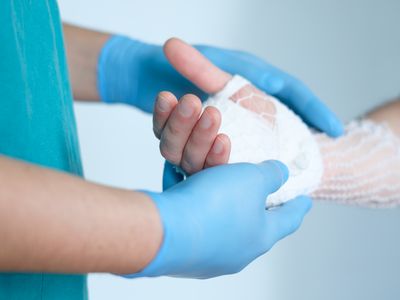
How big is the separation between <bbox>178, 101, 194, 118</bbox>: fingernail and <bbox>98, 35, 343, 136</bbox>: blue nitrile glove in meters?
0.35

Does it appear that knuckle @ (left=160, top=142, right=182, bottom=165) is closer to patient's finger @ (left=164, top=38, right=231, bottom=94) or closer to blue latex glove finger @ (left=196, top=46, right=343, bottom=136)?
patient's finger @ (left=164, top=38, right=231, bottom=94)

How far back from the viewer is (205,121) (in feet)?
1.97

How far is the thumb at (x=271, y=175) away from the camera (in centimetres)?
63

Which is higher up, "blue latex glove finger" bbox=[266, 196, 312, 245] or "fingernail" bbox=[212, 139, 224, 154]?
"fingernail" bbox=[212, 139, 224, 154]

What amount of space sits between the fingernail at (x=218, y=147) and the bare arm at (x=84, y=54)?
0.44 m

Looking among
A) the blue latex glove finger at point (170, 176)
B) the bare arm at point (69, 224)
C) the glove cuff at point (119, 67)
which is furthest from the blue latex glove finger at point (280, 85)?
the bare arm at point (69, 224)

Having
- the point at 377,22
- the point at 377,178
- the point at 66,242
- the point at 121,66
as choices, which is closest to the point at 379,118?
the point at 377,178

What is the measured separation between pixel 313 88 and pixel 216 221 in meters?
0.81

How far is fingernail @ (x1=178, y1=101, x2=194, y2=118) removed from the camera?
0.59m

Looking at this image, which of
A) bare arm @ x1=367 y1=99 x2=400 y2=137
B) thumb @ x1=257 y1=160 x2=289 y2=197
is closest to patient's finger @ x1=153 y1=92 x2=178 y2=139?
thumb @ x1=257 y1=160 x2=289 y2=197

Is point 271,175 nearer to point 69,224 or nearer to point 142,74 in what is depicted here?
point 69,224

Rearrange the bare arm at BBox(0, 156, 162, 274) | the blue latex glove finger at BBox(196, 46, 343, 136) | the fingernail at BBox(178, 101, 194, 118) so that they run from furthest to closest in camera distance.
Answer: the blue latex glove finger at BBox(196, 46, 343, 136), the fingernail at BBox(178, 101, 194, 118), the bare arm at BBox(0, 156, 162, 274)

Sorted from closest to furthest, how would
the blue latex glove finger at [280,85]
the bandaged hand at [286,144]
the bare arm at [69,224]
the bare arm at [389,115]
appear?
the bare arm at [69,224] → the bandaged hand at [286,144] → the blue latex glove finger at [280,85] → the bare arm at [389,115]

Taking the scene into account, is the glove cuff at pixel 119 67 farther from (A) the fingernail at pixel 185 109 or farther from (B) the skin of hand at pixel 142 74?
(A) the fingernail at pixel 185 109
